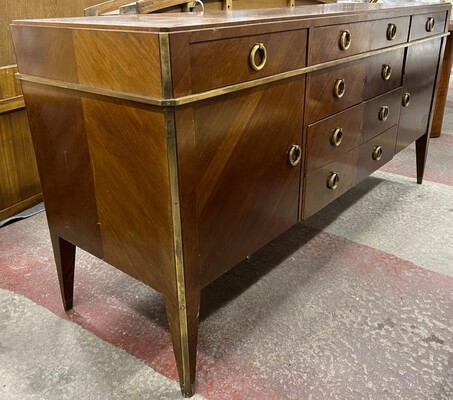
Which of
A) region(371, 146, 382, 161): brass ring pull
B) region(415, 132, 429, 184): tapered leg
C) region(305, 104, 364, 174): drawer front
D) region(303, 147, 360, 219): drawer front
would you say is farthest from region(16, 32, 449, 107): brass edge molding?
region(415, 132, 429, 184): tapered leg

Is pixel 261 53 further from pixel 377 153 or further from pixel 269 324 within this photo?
pixel 377 153

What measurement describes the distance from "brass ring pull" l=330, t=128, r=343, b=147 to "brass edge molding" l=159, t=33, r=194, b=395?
0.73 m

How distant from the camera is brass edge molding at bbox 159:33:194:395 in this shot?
0.88m

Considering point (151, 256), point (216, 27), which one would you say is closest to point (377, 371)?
point (151, 256)

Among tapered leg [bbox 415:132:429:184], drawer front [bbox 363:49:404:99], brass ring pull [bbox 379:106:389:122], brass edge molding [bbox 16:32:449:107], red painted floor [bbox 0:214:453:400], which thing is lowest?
red painted floor [bbox 0:214:453:400]

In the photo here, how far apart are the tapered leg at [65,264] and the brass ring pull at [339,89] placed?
948mm

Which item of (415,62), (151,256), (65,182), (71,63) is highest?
(71,63)

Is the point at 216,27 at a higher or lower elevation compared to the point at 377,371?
higher

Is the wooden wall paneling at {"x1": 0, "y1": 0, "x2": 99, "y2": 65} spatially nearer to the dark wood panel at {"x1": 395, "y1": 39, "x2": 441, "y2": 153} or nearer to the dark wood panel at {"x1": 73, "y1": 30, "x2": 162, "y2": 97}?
the dark wood panel at {"x1": 73, "y1": 30, "x2": 162, "y2": 97}

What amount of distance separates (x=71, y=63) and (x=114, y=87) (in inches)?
6.0

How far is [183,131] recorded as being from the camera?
Answer: 0.95 m

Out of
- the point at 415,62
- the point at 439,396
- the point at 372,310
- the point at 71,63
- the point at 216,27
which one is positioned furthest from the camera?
the point at 415,62

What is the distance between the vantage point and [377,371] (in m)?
1.27

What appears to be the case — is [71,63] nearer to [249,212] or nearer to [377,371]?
[249,212]
